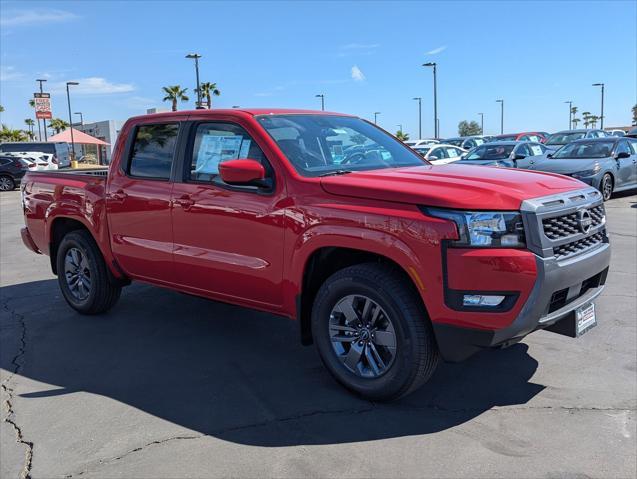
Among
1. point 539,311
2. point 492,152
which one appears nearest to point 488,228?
point 539,311

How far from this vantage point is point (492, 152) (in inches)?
639

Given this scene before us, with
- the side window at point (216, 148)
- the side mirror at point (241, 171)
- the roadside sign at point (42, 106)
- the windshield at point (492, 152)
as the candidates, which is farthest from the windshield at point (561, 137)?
the roadside sign at point (42, 106)

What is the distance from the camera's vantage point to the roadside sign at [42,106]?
137 feet

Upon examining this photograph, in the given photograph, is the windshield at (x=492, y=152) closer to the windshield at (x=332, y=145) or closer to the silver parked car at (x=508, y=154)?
the silver parked car at (x=508, y=154)

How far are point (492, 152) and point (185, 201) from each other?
13.2 meters

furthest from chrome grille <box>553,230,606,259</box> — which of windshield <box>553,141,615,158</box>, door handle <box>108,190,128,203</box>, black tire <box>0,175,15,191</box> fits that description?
black tire <box>0,175,15,191</box>

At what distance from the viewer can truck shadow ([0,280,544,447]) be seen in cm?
353

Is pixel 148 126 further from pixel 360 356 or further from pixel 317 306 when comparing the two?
pixel 360 356

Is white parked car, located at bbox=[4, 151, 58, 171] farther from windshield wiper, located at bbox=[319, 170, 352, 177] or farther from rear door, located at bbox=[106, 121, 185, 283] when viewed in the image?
windshield wiper, located at bbox=[319, 170, 352, 177]

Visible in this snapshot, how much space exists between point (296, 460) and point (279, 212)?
1573mm

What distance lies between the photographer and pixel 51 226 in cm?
604

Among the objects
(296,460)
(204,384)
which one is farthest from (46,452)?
(296,460)

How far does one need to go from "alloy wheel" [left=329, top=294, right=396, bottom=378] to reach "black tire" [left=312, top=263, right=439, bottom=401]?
2 centimetres

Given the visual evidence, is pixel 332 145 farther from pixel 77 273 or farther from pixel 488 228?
pixel 77 273
